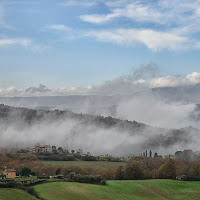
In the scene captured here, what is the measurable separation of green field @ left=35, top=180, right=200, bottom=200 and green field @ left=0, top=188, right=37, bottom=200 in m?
4.03

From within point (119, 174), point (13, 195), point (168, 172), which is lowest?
point (13, 195)

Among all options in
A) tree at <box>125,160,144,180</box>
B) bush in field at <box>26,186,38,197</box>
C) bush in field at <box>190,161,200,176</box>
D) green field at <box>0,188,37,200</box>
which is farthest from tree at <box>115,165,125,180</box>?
green field at <box>0,188,37,200</box>

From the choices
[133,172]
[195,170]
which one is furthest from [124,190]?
[195,170]

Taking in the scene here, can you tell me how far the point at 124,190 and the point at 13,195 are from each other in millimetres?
34700

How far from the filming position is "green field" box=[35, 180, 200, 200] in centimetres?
8175

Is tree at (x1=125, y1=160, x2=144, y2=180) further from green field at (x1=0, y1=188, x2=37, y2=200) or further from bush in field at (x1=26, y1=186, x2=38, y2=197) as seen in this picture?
green field at (x1=0, y1=188, x2=37, y2=200)

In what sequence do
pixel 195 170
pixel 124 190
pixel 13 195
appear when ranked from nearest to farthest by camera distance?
pixel 13 195 < pixel 124 190 < pixel 195 170

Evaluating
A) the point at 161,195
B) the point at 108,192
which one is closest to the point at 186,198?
the point at 161,195

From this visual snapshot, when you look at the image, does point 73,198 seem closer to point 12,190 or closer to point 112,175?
point 12,190

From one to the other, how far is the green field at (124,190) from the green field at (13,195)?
13.2 feet

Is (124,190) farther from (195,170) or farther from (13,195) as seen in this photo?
(195,170)

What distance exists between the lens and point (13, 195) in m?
72.2

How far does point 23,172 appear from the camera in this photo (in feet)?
357

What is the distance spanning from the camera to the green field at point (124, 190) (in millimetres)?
81750
